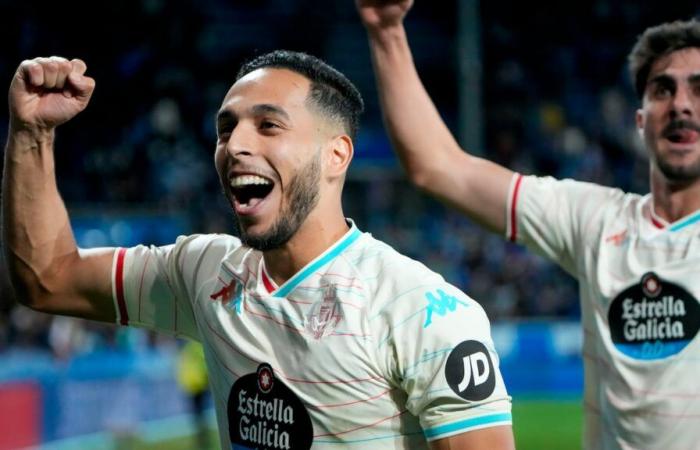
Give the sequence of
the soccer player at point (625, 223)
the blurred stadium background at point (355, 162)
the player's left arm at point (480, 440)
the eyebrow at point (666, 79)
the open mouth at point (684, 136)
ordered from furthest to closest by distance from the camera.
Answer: the blurred stadium background at point (355, 162)
the eyebrow at point (666, 79)
the open mouth at point (684, 136)
the soccer player at point (625, 223)
the player's left arm at point (480, 440)

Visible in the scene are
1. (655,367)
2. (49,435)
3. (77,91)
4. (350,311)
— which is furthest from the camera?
(49,435)

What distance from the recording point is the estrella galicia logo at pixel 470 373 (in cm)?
268

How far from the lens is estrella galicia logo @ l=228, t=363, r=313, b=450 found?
9.46 ft

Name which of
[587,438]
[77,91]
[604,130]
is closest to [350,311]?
[77,91]

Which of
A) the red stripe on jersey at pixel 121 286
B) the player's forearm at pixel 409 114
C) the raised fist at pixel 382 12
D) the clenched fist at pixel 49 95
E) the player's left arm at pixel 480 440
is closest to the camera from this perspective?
the player's left arm at pixel 480 440

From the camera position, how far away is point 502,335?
51.2 feet

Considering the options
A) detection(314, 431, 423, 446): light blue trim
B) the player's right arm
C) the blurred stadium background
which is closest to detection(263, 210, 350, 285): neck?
detection(314, 431, 423, 446): light blue trim

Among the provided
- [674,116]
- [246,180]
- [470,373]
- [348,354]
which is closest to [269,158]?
[246,180]

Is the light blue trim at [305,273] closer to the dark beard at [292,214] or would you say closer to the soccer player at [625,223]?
the dark beard at [292,214]

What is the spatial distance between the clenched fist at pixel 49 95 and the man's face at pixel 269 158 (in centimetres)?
43

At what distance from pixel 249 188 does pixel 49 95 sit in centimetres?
65

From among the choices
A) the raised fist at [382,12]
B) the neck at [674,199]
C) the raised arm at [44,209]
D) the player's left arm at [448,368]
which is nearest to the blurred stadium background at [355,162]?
the neck at [674,199]

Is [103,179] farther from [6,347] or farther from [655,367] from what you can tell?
[655,367]

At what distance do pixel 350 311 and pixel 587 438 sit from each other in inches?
48.6
